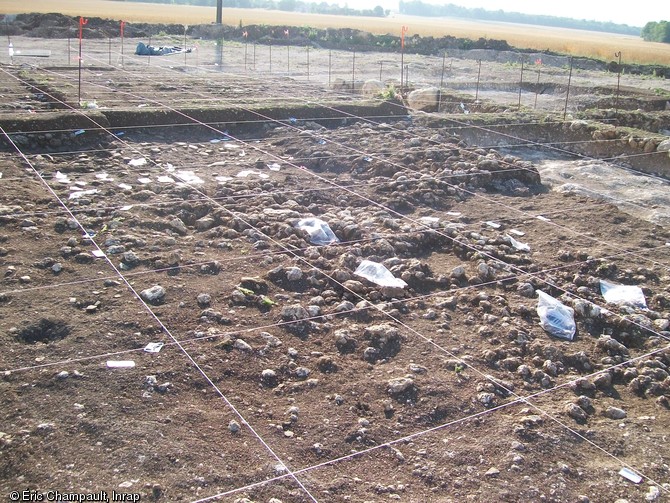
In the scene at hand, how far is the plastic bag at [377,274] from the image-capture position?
18.8 feet

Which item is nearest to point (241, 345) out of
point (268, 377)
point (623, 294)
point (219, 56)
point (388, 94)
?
point (268, 377)

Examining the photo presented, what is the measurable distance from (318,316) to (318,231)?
1691 millimetres

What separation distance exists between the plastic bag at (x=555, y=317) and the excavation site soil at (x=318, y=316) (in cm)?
4

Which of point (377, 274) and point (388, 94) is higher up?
point (388, 94)

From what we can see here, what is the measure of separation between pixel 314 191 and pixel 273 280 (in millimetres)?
2536

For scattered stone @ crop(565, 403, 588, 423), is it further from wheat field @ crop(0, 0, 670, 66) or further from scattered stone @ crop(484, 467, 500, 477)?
wheat field @ crop(0, 0, 670, 66)

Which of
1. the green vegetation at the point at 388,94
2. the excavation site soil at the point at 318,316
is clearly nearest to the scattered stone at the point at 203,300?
the excavation site soil at the point at 318,316

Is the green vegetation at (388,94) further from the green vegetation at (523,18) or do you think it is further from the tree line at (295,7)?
the green vegetation at (523,18)

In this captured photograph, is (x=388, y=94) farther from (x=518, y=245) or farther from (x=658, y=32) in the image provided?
(x=658, y=32)

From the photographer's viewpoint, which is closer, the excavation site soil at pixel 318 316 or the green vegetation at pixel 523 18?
the excavation site soil at pixel 318 316

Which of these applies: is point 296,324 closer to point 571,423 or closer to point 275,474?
point 275,474

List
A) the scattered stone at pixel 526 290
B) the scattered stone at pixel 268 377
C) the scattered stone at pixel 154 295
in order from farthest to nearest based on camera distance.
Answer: the scattered stone at pixel 526 290 < the scattered stone at pixel 154 295 < the scattered stone at pixel 268 377

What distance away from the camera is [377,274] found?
5875 mm

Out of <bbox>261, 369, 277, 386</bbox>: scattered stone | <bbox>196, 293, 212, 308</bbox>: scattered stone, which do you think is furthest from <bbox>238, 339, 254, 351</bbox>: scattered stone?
<bbox>196, 293, 212, 308</bbox>: scattered stone
